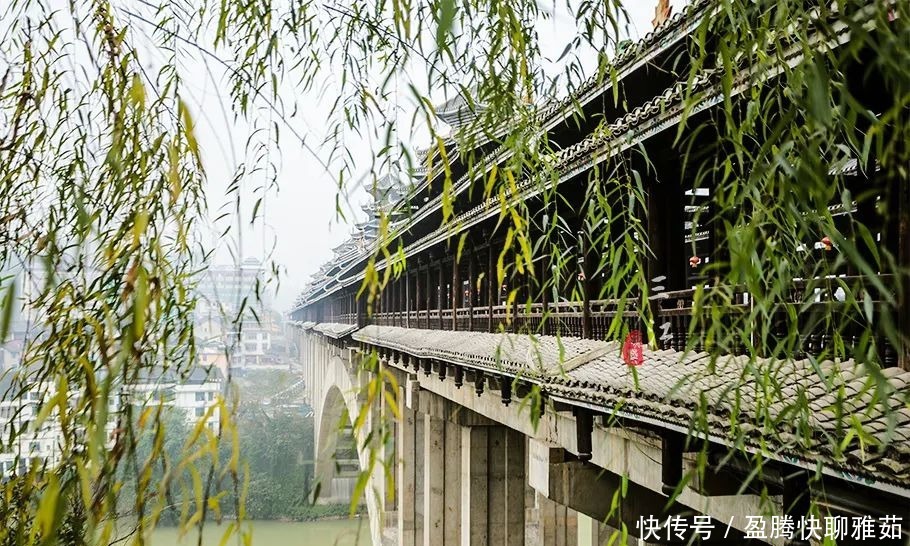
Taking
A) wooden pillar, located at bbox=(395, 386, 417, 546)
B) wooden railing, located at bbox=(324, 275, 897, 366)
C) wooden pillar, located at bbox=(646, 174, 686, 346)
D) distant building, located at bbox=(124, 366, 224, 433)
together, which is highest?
wooden pillar, located at bbox=(646, 174, 686, 346)

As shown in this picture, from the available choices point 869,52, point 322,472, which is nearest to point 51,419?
point 322,472

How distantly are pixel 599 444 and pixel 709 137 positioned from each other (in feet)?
6.59

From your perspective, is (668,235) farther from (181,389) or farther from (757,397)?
(181,389)

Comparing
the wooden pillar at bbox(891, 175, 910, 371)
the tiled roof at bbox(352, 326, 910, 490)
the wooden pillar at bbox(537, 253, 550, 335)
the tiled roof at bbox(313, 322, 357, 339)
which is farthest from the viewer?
the tiled roof at bbox(313, 322, 357, 339)

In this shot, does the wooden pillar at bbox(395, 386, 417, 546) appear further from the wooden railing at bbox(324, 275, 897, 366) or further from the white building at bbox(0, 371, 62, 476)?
the white building at bbox(0, 371, 62, 476)

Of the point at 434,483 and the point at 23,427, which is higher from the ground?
the point at 23,427

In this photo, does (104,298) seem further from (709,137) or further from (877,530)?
(709,137)

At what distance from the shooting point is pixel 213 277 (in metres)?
1.55

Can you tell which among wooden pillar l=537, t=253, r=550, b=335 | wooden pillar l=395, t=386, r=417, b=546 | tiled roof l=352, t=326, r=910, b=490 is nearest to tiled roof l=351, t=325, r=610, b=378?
tiled roof l=352, t=326, r=910, b=490

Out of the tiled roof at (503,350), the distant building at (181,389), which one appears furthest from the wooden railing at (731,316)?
the distant building at (181,389)

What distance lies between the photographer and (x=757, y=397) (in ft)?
5.17

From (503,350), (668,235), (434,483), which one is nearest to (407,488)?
(434,483)

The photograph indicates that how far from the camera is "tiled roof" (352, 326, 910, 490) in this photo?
58.8 inches

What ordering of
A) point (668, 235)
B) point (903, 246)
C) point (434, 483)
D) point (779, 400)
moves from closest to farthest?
1. point (779, 400)
2. point (903, 246)
3. point (668, 235)
4. point (434, 483)
